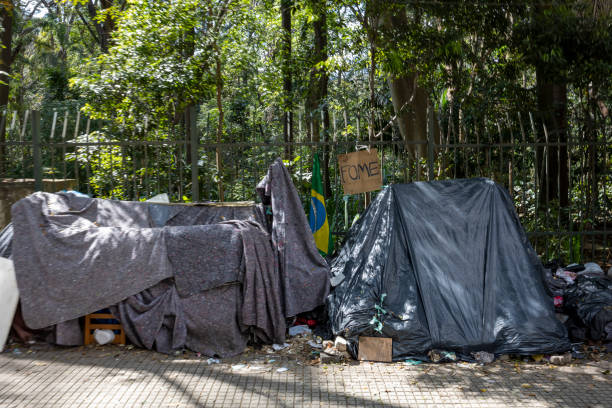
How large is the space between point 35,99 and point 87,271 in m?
28.8

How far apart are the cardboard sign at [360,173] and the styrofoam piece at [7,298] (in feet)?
11.7

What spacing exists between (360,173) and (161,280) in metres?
2.64

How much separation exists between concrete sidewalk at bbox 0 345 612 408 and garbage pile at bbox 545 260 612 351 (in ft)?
0.94

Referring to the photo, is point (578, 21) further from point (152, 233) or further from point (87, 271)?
point (87, 271)

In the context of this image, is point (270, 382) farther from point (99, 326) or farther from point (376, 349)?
point (99, 326)

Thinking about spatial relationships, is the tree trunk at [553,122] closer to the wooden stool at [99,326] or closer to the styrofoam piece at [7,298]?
the wooden stool at [99,326]

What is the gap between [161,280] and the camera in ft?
16.8

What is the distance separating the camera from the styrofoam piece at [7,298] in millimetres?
5043

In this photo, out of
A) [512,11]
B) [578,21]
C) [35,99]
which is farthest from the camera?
[35,99]

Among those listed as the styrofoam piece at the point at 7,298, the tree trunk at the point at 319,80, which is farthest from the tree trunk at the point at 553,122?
the styrofoam piece at the point at 7,298

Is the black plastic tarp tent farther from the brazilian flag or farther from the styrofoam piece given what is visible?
the styrofoam piece

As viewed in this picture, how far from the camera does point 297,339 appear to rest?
5.36 meters

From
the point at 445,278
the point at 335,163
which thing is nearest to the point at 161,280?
the point at 445,278

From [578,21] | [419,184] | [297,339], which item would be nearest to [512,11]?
[578,21]
